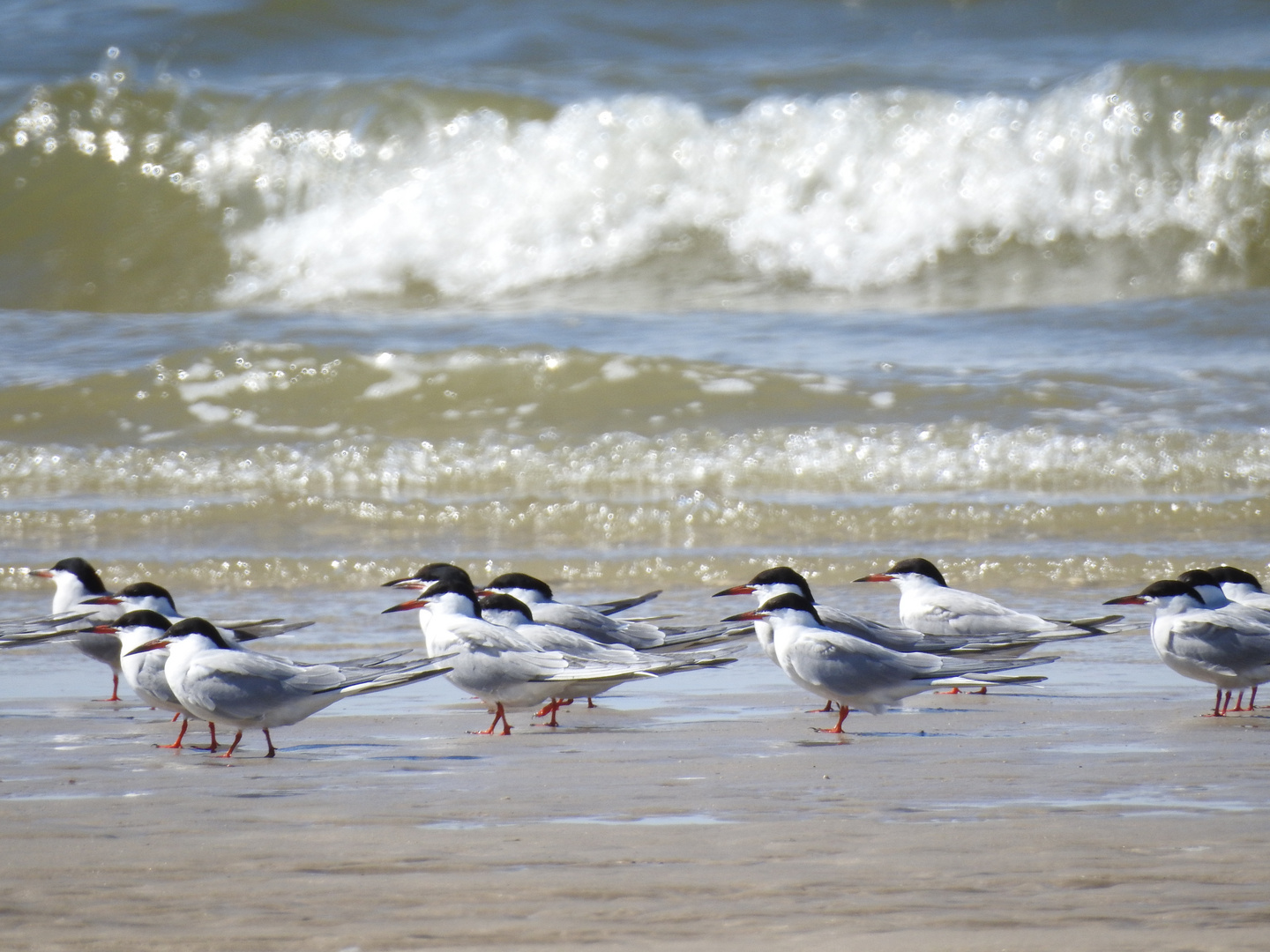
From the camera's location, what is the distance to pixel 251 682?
4371 mm

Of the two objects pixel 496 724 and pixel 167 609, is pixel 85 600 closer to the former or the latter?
pixel 167 609

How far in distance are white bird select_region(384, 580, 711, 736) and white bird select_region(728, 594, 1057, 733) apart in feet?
1.63

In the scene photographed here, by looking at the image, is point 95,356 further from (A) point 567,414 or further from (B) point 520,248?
(B) point 520,248

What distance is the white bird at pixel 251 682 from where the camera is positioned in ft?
14.3

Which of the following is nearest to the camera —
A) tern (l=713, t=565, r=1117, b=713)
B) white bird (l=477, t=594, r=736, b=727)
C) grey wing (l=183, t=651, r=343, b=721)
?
grey wing (l=183, t=651, r=343, b=721)

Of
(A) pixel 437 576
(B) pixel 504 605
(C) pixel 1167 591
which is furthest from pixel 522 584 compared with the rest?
(C) pixel 1167 591

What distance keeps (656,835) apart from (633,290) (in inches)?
460

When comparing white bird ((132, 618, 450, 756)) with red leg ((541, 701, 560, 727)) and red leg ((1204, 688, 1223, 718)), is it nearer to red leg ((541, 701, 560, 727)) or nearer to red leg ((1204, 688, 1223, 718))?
red leg ((541, 701, 560, 727))

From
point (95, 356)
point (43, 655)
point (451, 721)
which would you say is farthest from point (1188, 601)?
point (95, 356)

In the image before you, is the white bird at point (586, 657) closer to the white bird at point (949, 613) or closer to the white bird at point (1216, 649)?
the white bird at point (949, 613)

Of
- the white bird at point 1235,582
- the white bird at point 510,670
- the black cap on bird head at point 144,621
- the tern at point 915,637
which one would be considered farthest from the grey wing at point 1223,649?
the black cap on bird head at point 144,621

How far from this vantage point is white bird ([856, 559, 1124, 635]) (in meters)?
5.39

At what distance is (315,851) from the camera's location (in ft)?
10.1

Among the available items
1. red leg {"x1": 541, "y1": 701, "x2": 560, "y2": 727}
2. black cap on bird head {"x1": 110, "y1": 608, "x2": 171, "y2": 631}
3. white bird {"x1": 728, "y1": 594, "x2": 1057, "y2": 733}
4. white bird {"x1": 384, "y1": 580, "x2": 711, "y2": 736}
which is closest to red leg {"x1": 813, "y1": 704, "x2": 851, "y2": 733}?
white bird {"x1": 728, "y1": 594, "x2": 1057, "y2": 733}
